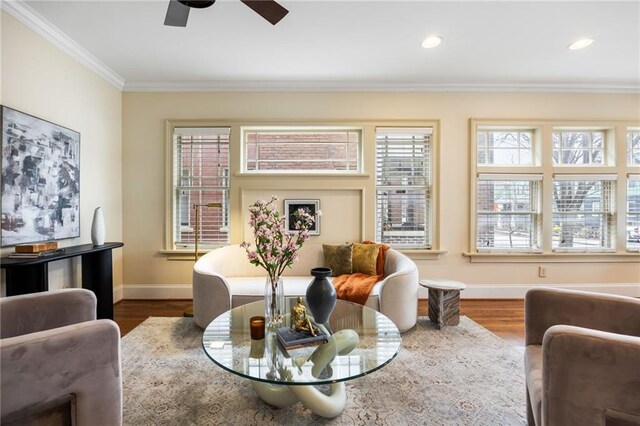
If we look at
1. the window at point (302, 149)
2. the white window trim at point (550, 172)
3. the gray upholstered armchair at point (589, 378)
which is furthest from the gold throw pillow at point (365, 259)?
the gray upholstered armchair at point (589, 378)

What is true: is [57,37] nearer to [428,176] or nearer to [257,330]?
[257,330]

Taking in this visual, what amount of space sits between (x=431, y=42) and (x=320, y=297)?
8.36 ft

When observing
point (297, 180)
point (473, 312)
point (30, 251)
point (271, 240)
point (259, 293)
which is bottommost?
point (473, 312)

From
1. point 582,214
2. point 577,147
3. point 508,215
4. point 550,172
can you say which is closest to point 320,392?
point 508,215

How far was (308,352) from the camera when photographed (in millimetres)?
1533

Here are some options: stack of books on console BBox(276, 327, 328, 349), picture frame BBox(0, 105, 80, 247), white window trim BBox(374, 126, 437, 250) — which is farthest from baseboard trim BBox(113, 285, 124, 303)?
white window trim BBox(374, 126, 437, 250)

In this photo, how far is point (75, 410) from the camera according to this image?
1095mm

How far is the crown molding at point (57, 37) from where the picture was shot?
2297 millimetres

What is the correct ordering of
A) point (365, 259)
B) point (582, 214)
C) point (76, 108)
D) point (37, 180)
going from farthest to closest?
1. point (582, 214)
2. point (365, 259)
3. point (76, 108)
4. point (37, 180)

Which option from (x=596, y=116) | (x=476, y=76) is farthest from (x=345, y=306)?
(x=596, y=116)

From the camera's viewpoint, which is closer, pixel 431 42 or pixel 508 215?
pixel 431 42

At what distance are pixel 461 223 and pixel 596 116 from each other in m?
2.22

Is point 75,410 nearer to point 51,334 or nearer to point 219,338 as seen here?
point 51,334

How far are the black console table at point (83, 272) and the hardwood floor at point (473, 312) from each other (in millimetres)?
284
